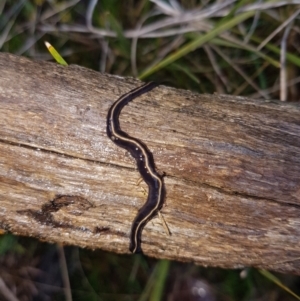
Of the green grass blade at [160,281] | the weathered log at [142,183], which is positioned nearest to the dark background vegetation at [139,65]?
the green grass blade at [160,281]

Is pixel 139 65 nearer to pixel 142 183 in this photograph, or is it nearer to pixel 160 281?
pixel 142 183

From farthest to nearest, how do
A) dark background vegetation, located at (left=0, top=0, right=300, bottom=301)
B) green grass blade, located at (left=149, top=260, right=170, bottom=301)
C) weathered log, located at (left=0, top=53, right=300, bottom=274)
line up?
dark background vegetation, located at (left=0, top=0, right=300, bottom=301) → green grass blade, located at (left=149, top=260, right=170, bottom=301) → weathered log, located at (left=0, top=53, right=300, bottom=274)

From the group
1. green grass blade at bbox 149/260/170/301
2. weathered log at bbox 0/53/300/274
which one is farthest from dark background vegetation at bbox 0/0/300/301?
weathered log at bbox 0/53/300/274

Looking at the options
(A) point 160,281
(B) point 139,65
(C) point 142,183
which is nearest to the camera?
(C) point 142,183

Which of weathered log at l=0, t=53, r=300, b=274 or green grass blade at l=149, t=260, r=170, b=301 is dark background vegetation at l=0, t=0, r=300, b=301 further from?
weathered log at l=0, t=53, r=300, b=274

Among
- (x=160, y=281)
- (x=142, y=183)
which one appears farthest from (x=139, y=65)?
(x=160, y=281)

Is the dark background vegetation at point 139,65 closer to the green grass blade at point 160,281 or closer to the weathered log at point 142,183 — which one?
the green grass blade at point 160,281
